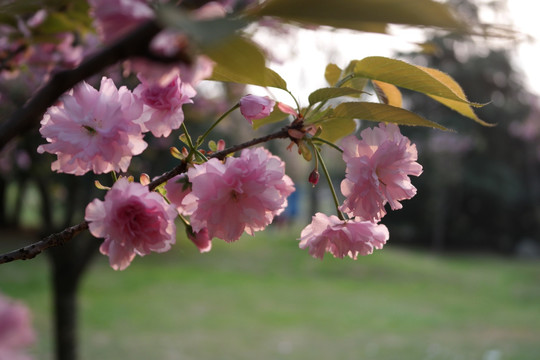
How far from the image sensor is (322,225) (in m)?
0.56

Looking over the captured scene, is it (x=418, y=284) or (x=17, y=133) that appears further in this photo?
(x=418, y=284)

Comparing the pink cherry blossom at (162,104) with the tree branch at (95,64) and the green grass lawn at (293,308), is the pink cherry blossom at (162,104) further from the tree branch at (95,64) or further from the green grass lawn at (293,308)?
the green grass lawn at (293,308)

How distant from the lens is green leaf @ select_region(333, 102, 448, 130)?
42 centimetres

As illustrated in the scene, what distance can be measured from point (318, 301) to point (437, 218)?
19.6 feet

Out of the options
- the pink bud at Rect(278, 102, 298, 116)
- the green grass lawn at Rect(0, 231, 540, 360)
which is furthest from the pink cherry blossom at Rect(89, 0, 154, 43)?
the green grass lawn at Rect(0, 231, 540, 360)

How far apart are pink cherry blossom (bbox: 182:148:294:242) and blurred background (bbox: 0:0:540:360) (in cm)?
17

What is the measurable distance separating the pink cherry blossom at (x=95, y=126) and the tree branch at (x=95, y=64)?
0.24m

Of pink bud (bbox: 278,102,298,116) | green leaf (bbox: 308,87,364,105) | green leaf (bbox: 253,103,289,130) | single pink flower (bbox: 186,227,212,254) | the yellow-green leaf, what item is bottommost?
single pink flower (bbox: 186,227,212,254)

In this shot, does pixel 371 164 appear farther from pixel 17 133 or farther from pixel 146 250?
pixel 17 133

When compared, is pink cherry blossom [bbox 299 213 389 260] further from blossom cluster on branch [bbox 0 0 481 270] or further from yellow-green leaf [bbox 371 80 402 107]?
yellow-green leaf [bbox 371 80 402 107]

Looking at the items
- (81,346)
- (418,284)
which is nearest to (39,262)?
(81,346)

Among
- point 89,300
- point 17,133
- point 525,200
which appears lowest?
point 89,300

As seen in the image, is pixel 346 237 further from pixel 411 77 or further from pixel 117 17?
pixel 117 17

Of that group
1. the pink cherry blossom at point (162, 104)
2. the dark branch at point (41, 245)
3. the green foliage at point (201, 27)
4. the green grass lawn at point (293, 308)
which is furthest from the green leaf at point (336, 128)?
the green grass lawn at point (293, 308)
